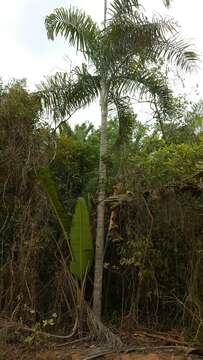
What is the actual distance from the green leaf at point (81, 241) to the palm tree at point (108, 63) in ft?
1.00

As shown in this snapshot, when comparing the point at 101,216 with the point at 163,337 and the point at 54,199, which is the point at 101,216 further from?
the point at 163,337

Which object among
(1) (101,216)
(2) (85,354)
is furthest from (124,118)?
(2) (85,354)

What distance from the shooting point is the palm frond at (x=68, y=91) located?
1031 centimetres

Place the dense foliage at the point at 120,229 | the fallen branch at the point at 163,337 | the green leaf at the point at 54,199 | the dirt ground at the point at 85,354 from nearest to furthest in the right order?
the dirt ground at the point at 85,354
the fallen branch at the point at 163,337
the dense foliage at the point at 120,229
the green leaf at the point at 54,199

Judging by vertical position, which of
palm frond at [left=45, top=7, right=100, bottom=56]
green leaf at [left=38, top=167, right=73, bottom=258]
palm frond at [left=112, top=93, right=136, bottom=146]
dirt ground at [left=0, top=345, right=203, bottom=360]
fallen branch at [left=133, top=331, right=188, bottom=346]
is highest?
palm frond at [left=45, top=7, right=100, bottom=56]

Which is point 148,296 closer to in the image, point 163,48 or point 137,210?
point 137,210

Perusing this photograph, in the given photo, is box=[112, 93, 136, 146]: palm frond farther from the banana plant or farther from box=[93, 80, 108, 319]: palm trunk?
the banana plant

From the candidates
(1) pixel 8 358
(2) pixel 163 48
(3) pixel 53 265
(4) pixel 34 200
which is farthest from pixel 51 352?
(2) pixel 163 48

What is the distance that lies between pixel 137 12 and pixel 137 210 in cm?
370

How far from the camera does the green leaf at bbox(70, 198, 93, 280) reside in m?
9.17

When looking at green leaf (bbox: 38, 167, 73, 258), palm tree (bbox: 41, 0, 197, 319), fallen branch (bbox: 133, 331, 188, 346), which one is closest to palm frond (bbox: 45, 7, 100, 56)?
palm tree (bbox: 41, 0, 197, 319)

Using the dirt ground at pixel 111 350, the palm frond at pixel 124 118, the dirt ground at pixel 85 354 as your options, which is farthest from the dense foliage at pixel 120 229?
the dirt ground at pixel 85 354

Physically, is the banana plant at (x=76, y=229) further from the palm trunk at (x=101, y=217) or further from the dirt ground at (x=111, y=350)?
the dirt ground at (x=111, y=350)

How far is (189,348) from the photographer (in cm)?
761
